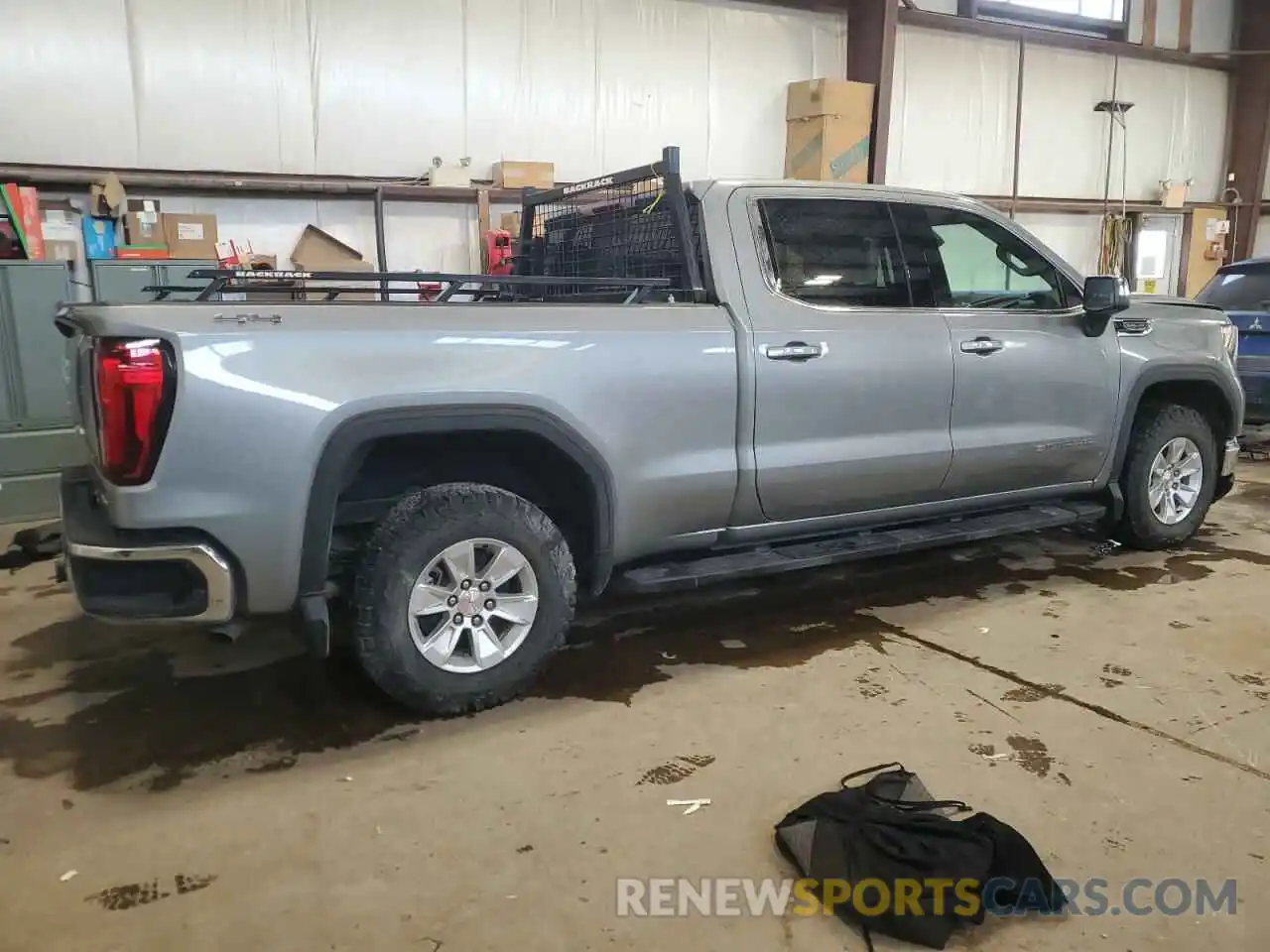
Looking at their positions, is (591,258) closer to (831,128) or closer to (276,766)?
(276,766)

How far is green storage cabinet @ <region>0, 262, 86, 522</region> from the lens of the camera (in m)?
5.61

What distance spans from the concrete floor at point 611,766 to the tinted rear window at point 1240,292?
4049 millimetres

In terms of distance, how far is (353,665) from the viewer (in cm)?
337

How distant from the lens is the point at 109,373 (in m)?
2.35

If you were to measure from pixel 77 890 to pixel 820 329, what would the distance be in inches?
110

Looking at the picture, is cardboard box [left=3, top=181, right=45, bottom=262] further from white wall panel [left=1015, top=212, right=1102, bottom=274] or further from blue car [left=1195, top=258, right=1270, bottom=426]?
white wall panel [left=1015, top=212, right=1102, bottom=274]

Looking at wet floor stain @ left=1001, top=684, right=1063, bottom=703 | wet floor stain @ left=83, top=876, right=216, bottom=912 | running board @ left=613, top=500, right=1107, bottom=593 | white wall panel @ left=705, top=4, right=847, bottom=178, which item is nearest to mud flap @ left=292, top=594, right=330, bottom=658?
wet floor stain @ left=83, top=876, right=216, bottom=912

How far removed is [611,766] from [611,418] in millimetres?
1076

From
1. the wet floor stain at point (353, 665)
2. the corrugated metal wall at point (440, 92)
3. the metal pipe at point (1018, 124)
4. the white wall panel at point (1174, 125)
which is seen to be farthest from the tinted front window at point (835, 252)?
the white wall panel at point (1174, 125)

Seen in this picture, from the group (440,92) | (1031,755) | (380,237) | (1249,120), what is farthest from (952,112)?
(1031,755)

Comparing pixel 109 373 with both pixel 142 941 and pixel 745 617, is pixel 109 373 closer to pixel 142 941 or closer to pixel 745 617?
pixel 142 941

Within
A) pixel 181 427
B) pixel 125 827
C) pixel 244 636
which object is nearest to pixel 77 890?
pixel 125 827

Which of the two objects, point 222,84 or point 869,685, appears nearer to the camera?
point 869,685

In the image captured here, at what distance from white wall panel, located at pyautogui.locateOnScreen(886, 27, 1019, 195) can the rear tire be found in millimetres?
7767
